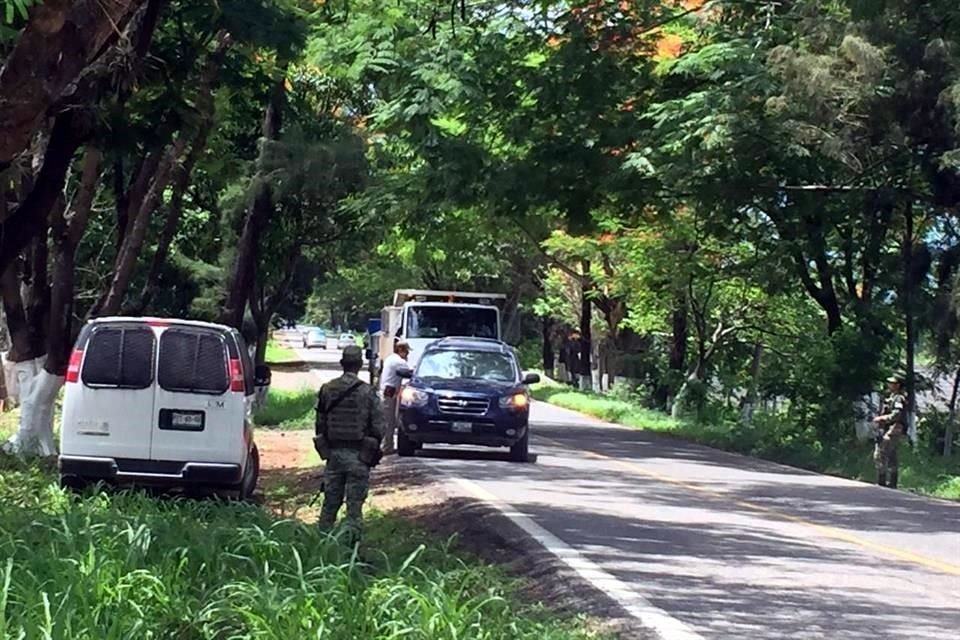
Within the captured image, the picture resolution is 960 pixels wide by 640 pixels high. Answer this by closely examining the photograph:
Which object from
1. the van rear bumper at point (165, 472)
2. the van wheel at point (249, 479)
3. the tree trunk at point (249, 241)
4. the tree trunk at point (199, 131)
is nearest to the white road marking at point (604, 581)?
the van wheel at point (249, 479)

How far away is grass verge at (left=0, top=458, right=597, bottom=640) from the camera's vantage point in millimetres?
7258

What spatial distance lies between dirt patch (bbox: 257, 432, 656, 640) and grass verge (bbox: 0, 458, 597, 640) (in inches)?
12.7

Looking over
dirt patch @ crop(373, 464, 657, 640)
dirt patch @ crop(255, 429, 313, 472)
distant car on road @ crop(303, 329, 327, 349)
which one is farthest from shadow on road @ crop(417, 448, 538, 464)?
distant car on road @ crop(303, 329, 327, 349)

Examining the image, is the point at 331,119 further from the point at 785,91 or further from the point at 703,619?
the point at 703,619

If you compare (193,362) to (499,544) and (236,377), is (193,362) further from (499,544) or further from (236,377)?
(499,544)

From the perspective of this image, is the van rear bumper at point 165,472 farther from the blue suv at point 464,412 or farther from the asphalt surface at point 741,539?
the blue suv at point 464,412

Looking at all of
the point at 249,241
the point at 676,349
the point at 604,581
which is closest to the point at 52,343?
the point at 249,241

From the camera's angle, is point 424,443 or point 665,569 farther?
point 424,443

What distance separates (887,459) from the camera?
67.8ft

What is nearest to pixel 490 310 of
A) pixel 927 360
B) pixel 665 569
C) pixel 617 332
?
pixel 927 360

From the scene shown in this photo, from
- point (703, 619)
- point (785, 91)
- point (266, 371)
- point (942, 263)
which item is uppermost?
point (785, 91)

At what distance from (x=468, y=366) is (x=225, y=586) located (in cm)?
1421

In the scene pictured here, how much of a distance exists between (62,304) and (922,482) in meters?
13.1

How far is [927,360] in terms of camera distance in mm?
28828
